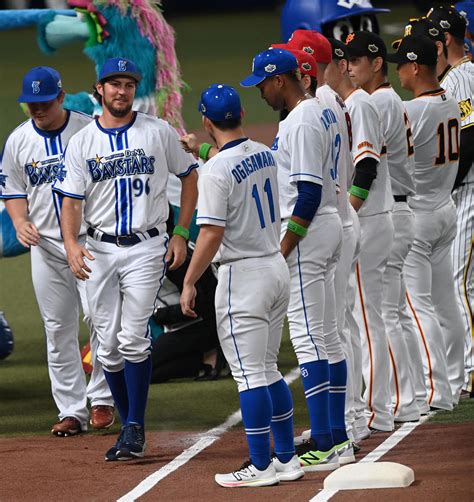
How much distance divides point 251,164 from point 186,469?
158 centimetres

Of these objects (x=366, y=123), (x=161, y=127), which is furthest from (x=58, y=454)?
(x=366, y=123)

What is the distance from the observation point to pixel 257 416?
6.18 meters

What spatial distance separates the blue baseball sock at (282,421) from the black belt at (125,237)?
1.19 m

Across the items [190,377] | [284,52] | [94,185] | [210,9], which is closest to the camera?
[284,52]

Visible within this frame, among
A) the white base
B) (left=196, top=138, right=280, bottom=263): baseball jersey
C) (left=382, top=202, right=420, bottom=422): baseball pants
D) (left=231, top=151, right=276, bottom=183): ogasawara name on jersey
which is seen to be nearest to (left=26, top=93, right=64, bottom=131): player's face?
(left=196, top=138, right=280, bottom=263): baseball jersey

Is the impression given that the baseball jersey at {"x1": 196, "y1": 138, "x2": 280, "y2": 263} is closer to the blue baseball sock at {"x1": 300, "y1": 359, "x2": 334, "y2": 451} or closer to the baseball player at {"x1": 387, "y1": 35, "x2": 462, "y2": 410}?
the blue baseball sock at {"x1": 300, "y1": 359, "x2": 334, "y2": 451}

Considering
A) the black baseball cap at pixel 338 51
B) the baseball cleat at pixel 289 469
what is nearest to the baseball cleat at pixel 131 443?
the baseball cleat at pixel 289 469

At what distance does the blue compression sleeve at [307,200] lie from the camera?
6.38 metres

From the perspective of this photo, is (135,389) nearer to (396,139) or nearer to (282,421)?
(282,421)

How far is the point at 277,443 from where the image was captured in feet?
20.9

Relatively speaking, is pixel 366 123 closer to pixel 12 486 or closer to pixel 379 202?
pixel 379 202

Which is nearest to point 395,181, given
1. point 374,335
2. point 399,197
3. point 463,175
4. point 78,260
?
point 399,197

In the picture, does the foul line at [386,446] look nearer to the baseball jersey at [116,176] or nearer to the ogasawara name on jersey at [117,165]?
the baseball jersey at [116,176]

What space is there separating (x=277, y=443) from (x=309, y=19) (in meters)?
4.78
